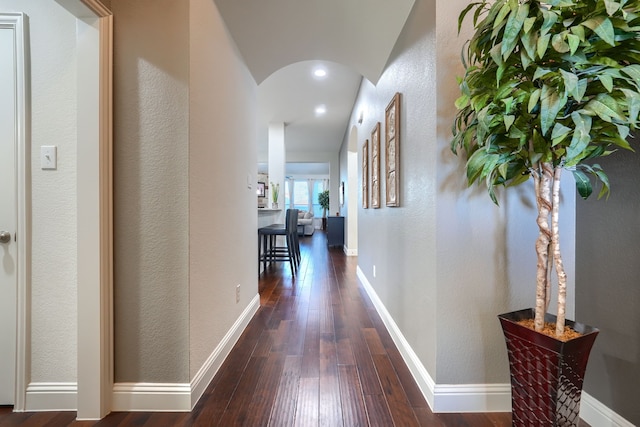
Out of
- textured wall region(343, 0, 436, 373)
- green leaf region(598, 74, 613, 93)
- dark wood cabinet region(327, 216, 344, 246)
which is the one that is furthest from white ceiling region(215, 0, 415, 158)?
dark wood cabinet region(327, 216, 344, 246)

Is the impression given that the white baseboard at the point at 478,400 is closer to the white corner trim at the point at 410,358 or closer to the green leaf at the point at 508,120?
the white corner trim at the point at 410,358

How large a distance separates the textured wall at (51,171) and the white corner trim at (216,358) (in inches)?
26.0

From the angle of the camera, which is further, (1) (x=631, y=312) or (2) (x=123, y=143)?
(2) (x=123, y=143)

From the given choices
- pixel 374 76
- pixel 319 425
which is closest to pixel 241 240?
pixel 319 425

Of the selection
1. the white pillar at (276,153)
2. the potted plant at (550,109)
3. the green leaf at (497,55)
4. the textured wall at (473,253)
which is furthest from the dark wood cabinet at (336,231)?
the green leaf at (497,55)

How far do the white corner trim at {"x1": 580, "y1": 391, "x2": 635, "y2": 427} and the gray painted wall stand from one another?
20 millimetres

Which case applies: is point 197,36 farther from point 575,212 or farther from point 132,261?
point 575,212

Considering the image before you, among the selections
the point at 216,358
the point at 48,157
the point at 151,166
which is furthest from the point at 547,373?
the point at 48,157

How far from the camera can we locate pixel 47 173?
127 cm

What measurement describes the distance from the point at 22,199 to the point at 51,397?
932 millimetres

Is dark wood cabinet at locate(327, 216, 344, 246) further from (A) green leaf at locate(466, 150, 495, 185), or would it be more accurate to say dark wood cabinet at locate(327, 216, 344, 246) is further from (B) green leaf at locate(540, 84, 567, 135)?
(B) green leaf at locate(540, 84, 567, 135)

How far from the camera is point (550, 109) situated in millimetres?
790

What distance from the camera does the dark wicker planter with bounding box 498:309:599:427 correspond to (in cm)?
89

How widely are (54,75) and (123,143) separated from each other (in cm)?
46
